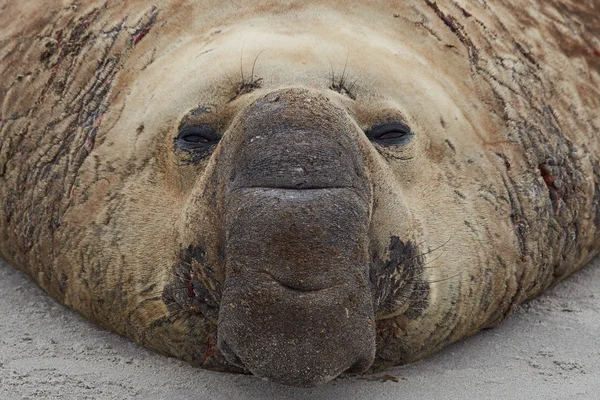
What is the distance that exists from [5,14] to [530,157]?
7.98ft

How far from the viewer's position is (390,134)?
12.5 ft

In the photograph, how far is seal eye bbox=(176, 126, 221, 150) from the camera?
A: 3781 mm

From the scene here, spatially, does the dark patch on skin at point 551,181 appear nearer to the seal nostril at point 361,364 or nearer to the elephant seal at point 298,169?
the elephant seal at point 298,169

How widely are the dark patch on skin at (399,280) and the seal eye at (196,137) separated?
73 cm

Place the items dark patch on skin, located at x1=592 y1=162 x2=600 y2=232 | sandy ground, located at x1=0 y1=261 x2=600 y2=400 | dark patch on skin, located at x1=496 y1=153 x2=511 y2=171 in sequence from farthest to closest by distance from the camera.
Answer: dark patch on skin, located at x1=592 y1=162 x2=600 y2=232 < dark patch on skin, located at x1=496 y1=153 x2=511 y2=171 < sandy ground, located at x1=0 y1=261 x2=600 y2=400

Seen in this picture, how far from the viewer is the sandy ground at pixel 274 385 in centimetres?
371

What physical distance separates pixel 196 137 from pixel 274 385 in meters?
0.89

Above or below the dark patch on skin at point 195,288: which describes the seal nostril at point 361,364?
above

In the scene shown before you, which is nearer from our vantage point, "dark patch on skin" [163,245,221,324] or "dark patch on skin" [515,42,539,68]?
"dark patch on skin" [163,245,221,324]

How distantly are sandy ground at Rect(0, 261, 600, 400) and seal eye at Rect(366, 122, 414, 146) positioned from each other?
82 cm

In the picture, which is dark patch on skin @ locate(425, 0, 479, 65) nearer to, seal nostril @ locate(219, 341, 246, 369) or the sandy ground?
the sandy ground

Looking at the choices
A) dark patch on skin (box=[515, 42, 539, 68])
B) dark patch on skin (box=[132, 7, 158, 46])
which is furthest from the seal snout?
dark patch on skin (box=[515, 42, 539, 68])

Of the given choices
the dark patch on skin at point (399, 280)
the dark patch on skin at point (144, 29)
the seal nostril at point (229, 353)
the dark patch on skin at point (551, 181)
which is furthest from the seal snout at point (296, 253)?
the dark patch on skin at point (551, 181)

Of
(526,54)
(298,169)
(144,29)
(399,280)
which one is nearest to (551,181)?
(526,54)
